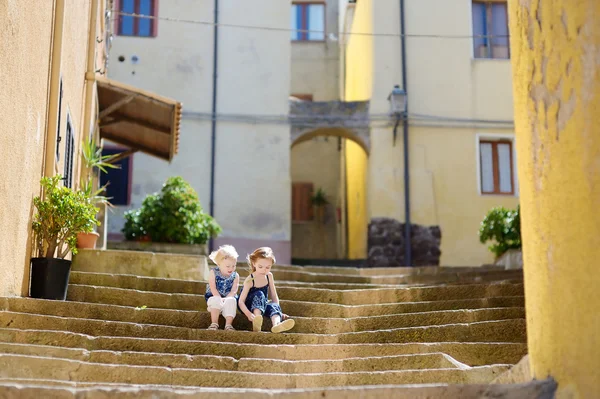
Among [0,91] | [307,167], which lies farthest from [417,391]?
[307,167]

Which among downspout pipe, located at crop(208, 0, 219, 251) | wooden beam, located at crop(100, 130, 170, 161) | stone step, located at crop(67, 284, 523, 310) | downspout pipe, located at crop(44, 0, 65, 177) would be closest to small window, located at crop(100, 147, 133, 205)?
downspout pipe, located at crop(208, 0, 219, 251)

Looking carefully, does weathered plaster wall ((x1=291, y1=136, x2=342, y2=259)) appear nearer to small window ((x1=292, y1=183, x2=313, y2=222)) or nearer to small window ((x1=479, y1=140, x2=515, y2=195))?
small window ((x1=292, y1=183, x2=313, y2=222))

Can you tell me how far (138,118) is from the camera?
15352 millimetres

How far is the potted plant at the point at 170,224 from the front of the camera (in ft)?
49.4

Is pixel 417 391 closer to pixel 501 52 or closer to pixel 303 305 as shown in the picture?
pixel 303 305

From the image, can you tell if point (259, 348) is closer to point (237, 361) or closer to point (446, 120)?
point (237, 361)

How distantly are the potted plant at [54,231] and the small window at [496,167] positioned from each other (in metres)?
11.7

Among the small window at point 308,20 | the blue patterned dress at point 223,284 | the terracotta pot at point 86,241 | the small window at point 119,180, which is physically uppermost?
the small window at point 308,20

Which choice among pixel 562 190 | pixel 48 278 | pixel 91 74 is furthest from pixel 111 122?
pixel 562 190

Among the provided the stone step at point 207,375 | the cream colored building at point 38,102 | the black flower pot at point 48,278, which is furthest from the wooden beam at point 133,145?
the stone step at point 207,375

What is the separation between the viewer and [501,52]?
2038cm

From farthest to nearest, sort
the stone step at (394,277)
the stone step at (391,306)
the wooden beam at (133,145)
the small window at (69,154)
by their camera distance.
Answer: the wooden beam at (133,145)
the stone step at (394,277)
the small window at (69,154)
the stone step at (391,306)

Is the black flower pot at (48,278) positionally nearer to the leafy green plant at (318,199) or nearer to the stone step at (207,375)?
the stone step at (207,375)

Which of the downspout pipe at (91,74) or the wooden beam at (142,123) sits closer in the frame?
the downspout pipe at (91,74)
